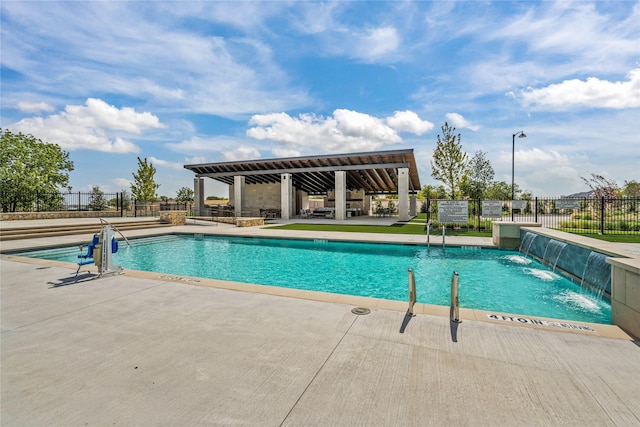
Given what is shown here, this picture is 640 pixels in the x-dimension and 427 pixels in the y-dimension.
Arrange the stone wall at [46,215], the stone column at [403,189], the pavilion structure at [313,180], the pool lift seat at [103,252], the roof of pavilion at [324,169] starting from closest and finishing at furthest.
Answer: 1. the pool lift seat at [103,252]
2. the stone wall at [46,215]
3. the stone column at [403,189]
4. the roof of pavilion at [324,169]
5. the pavilion structure at [313,180]

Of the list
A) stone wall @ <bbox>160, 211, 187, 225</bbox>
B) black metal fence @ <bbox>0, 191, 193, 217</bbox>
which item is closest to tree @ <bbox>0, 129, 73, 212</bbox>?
black metal fence @ <bbox>0, 191, 193, 217</bbox>

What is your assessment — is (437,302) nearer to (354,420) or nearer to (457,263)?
(457,263)

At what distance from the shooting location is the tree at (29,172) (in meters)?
27.6

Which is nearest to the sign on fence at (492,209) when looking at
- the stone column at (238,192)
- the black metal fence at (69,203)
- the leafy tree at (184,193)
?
the stone column at (238,192)

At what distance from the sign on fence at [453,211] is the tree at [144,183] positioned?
39780mm

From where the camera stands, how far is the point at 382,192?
40.0m

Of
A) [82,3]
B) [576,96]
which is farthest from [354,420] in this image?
[576,96]

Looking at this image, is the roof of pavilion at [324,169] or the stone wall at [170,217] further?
the roof of pavilion at [324,169]

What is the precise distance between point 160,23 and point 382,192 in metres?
33.3

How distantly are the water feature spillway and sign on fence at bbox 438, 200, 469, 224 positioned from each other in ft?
10.6

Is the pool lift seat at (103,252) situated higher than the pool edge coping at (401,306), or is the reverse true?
the pool lift seat at (103,252)

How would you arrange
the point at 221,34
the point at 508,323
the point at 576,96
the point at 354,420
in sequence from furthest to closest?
the point at 576,96 < the point at 221,34 < the point at 508,323 < the point at 354,420

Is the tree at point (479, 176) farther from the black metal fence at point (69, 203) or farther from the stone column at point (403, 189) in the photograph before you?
the black metal fence at point (69, 203)

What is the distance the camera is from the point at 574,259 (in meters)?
7.99
